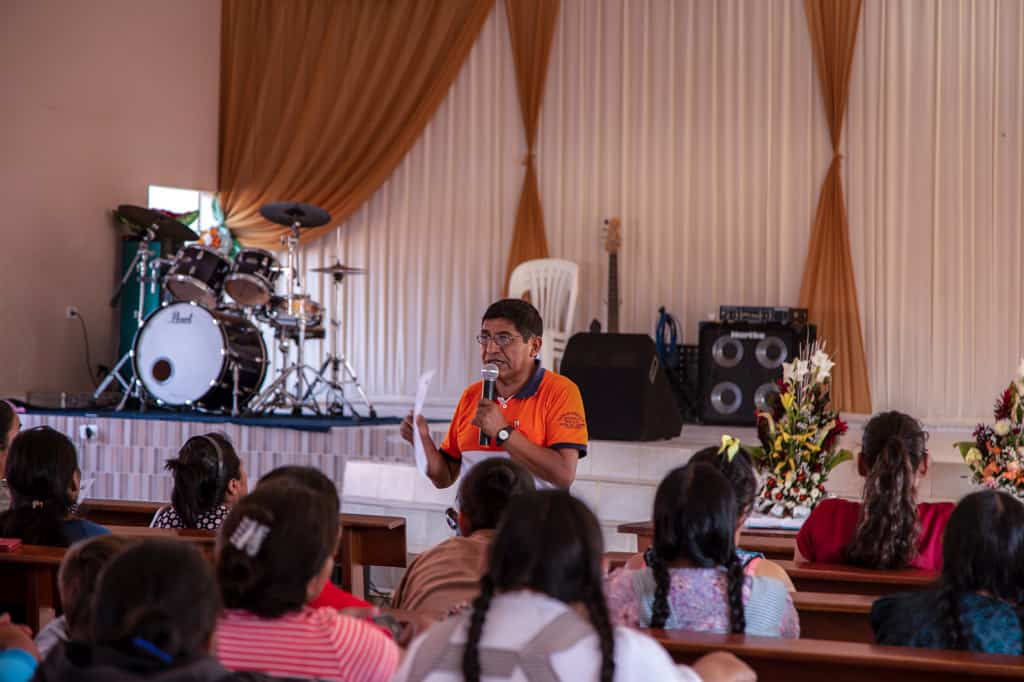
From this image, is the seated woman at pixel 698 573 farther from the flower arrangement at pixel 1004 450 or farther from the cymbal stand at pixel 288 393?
the cymbal stand at pixel 288 393

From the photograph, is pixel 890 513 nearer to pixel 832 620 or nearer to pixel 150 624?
pixel 832 620

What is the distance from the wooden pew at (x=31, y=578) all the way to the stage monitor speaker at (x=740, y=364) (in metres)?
5.66

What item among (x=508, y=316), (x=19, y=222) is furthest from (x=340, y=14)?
(x=508, y=316)

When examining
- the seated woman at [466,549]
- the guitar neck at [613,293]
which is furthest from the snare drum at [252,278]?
the seated woman at [466,549]

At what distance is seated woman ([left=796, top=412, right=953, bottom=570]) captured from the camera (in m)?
3.08

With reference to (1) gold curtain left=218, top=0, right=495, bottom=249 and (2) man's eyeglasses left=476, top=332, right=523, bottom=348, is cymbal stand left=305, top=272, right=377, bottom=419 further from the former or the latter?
(2) man's eyeglasses left=476, top=332, right=523, bottom=348

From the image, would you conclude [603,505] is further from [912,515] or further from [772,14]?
[772,14]

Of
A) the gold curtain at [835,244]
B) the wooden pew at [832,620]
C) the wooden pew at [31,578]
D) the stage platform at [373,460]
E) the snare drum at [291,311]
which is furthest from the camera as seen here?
the gold curtain at [835,244]

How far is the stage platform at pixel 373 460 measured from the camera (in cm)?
596

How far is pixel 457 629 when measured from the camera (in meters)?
1.68

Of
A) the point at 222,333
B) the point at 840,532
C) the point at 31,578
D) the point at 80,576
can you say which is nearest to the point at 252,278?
the point at 222,333

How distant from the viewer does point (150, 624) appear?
1532 millimetres

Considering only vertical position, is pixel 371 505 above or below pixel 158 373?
below

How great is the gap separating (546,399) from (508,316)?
0.82 feet
